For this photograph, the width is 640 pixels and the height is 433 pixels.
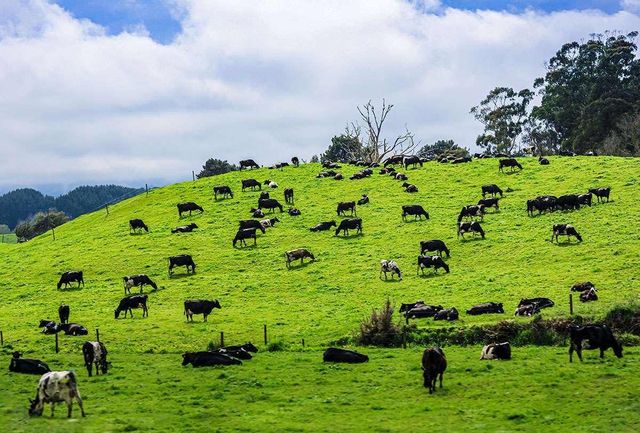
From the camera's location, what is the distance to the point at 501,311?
38656 mm

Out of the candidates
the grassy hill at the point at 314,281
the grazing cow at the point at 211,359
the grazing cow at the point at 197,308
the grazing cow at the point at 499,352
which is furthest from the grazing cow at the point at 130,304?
the grazing cow at the point at 499,352

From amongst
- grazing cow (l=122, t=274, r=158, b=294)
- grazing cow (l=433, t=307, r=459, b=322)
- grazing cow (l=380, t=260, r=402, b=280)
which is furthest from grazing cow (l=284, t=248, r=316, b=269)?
grazing cow (l=433, t=307, r=459, b=322)

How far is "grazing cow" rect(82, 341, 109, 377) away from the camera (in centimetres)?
2953

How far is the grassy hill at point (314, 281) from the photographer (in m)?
25.2

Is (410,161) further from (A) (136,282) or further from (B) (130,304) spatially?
(B) (130,304)

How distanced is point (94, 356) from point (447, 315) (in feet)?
59.2

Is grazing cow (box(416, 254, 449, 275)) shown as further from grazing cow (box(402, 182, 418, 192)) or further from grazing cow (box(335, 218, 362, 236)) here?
grazing cow (box(402, 182, 418, 192))

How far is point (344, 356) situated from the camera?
101 feet

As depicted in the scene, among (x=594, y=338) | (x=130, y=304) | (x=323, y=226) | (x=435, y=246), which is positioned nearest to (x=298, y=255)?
(x=323, y=226)

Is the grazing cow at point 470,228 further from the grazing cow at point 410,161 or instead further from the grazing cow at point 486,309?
the grazing cow at point 410,161

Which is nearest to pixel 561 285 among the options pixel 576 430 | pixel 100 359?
pixel 576 430

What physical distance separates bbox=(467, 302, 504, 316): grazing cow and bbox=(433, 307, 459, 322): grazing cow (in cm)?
134

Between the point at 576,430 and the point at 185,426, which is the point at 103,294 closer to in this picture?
the point at 185,426

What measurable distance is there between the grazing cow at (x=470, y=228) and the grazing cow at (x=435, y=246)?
4.43m
